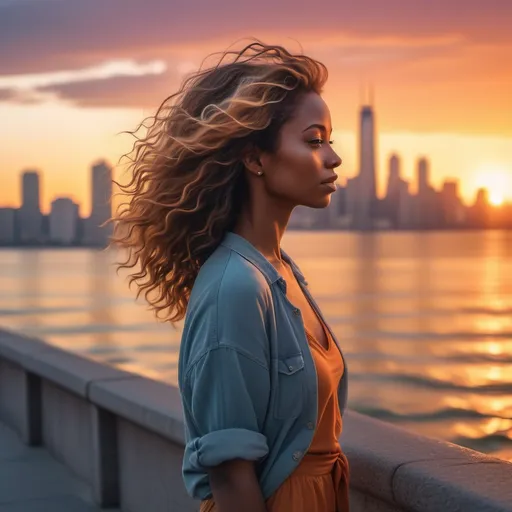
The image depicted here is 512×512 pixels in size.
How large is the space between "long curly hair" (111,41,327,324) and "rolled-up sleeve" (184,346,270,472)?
0.41m

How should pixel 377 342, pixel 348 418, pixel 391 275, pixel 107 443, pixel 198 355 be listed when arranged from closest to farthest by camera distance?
pixel 198 355, pixel 348 418, pixel 107 443, pixel 377 342, pixel 391 275

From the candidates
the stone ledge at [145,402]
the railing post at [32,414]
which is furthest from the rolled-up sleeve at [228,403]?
the railing post at [32,414]

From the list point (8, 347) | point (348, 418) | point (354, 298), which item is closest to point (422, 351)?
point (354, 298)

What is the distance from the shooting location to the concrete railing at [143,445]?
2898 mm

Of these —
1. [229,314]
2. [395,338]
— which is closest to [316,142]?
[229,314]

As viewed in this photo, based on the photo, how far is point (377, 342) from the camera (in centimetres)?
4944

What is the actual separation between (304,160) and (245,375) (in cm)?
55

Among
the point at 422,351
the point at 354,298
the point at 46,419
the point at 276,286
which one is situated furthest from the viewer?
the point at 354,298

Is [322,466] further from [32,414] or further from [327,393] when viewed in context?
[32,414]

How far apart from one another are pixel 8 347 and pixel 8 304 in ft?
258

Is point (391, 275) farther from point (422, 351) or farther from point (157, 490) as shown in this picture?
point (157, 490)

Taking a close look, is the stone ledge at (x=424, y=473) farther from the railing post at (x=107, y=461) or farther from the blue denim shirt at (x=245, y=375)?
the railing post at (x=107, y=461)

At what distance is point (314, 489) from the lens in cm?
238

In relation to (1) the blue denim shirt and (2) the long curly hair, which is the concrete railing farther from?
(2) the long curly hair
